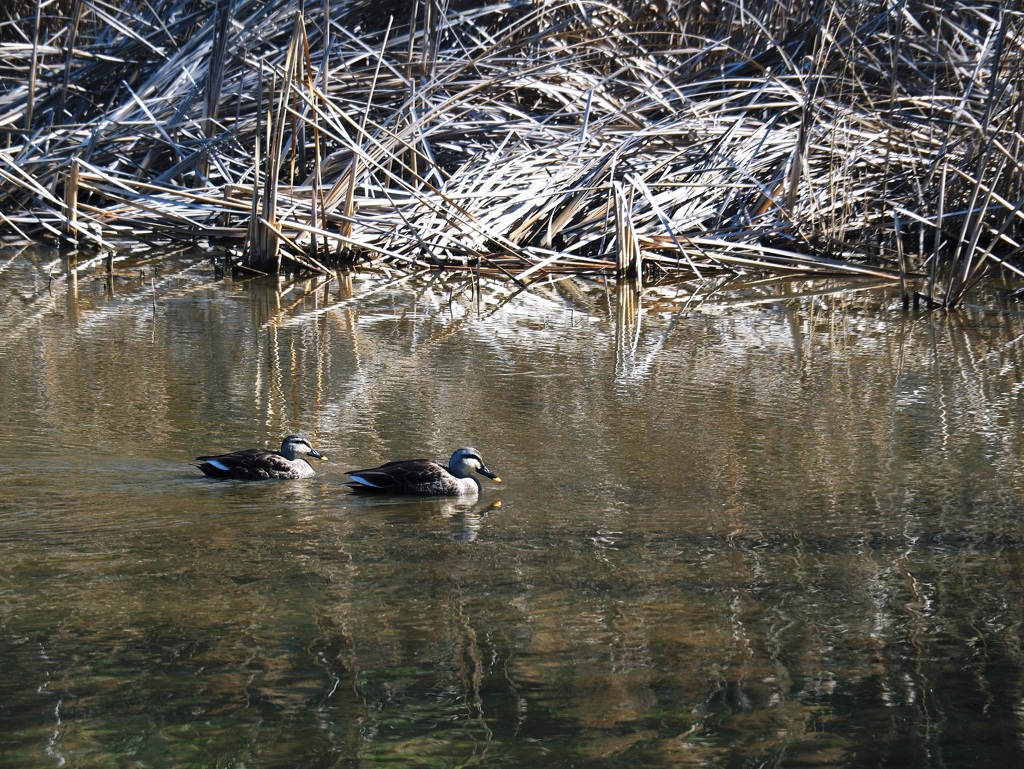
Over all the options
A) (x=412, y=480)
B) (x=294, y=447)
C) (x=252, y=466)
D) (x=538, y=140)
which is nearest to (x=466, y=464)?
(x=412, y=480)

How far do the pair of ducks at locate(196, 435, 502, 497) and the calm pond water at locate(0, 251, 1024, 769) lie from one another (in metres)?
0.08

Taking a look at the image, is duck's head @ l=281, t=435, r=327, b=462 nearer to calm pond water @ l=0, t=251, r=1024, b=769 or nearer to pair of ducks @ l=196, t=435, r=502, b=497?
pair of ducks @ l=196, t=435, r=502, b=497

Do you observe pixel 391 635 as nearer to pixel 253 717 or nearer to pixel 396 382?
pixel 253 717

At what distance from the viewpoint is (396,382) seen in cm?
794

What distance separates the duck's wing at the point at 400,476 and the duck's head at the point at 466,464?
0.15 meters

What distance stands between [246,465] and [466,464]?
0.92 metres

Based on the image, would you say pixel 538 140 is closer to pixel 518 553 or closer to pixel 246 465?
pixel 246 465

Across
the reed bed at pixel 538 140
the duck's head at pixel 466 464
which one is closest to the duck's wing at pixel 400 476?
the duck's head at pixel 466 464

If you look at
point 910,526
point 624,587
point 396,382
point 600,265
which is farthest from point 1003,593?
point 600,265

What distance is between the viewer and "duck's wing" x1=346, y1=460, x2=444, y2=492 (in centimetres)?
581

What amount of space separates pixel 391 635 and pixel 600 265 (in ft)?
26.3

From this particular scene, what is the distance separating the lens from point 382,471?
19.2 ft

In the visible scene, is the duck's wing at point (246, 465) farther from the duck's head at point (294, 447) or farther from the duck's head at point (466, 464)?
the duck's head at point (466, 464)

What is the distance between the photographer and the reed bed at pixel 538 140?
1203cm
